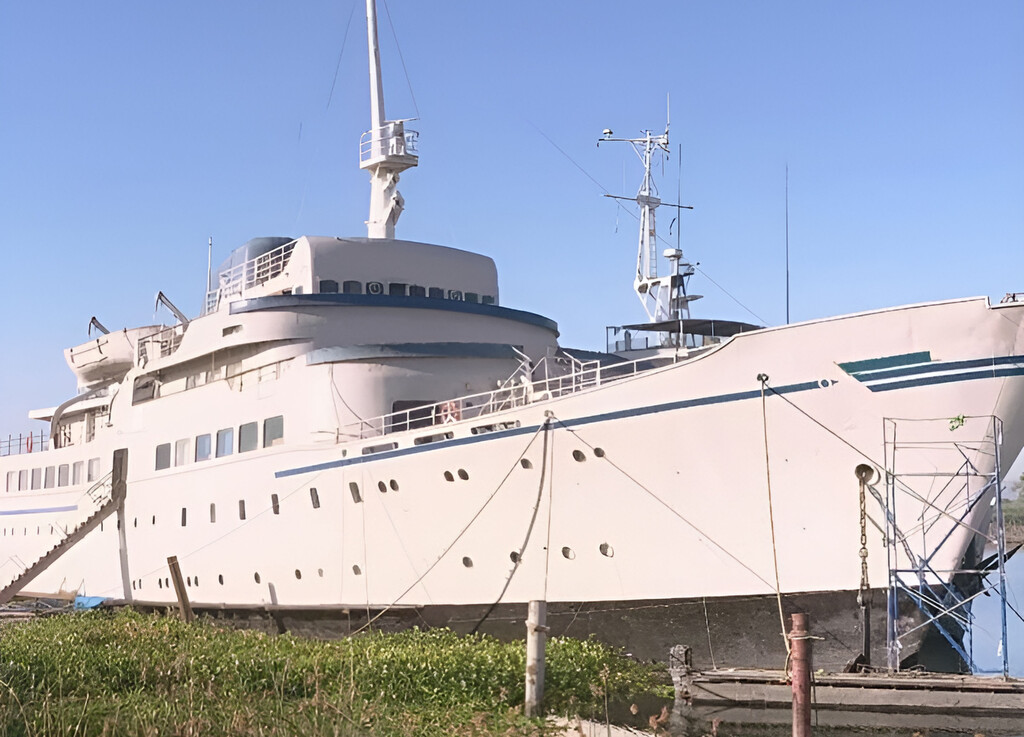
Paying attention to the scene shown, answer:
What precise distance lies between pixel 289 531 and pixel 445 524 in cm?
458

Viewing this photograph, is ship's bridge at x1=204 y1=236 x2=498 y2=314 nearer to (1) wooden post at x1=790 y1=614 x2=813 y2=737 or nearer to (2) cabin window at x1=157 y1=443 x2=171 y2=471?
(2) cabin window at x1=157 y1=443 x2=171 y2=471

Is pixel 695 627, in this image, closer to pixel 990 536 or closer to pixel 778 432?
pixel 778 432

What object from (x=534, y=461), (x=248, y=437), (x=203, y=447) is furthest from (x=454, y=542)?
(x=203, y=447)

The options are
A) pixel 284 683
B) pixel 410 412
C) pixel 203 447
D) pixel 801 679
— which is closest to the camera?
pixel 801 679

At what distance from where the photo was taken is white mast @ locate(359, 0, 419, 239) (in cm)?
2733

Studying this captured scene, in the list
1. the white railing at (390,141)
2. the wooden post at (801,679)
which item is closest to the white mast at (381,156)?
the white railing at (390,141)

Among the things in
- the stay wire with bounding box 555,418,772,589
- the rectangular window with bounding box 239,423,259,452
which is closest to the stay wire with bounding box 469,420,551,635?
the stay wire with bounding box 555,418,772,589

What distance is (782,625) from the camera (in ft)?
50.5

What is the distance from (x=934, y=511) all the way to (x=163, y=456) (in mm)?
19275

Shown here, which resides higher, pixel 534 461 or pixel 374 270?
pixel 374 270

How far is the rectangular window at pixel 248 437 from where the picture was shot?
2448cm

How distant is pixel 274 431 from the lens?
24000 mm

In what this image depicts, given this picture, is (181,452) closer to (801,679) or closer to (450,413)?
(450,413)

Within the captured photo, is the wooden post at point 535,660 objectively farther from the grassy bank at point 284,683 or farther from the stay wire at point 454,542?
the stay wire at point 454,542
